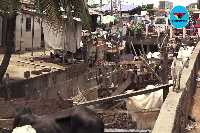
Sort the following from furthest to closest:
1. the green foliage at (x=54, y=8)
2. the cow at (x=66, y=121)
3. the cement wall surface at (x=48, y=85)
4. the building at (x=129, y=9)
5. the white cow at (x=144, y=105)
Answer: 1. the building at (x=129, y=9)
2. the cement wall surface at (x=48, y=85)
3. the green foliage at (x=54, y=8)
4. the white cow at (x=144, y=105)
5. the cow at (x=66, y=121)

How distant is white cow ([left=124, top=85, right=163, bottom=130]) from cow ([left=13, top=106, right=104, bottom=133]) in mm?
2776

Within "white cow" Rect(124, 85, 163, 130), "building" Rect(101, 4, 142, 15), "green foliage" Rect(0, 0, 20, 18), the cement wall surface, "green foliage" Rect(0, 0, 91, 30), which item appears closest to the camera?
"white cow" Rect(124, 85, 163, 130)

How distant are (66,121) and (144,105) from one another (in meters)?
3.55

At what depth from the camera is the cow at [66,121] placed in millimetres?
5973

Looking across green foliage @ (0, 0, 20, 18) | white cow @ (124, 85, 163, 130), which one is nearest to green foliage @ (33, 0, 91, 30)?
green foliage @ (0, 0, 20, 18)

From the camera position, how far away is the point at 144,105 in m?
9.23

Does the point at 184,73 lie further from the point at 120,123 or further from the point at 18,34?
the point at 18,34

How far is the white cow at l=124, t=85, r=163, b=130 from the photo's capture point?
873 centimetres

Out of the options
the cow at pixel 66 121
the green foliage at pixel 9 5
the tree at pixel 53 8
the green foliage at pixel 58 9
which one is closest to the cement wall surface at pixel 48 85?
the tree at pixel 53 8

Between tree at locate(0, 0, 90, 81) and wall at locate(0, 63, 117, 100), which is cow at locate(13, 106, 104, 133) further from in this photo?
tree at locate(0, 0, 90, 81)

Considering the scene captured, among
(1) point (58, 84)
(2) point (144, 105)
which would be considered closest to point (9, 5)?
(1) point (58, 84)

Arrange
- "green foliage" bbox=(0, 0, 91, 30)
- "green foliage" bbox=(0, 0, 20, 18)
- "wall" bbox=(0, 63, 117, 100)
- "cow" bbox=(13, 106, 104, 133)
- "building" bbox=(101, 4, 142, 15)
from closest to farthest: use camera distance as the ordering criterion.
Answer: "cow" bbox=(13, 106, 104, 133)
"green foliage" bbox=(0, 0, 20, 18)
"green foliage" bbox=(0, 0, 91, 30)
"wall" bbox=(0, 63, 117, 100)
"building" bbox=(101, 4, 142, 15)

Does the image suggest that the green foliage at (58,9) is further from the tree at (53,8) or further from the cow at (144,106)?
the cow at (144,106)

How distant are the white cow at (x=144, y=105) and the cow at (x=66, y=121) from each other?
9.11ft
